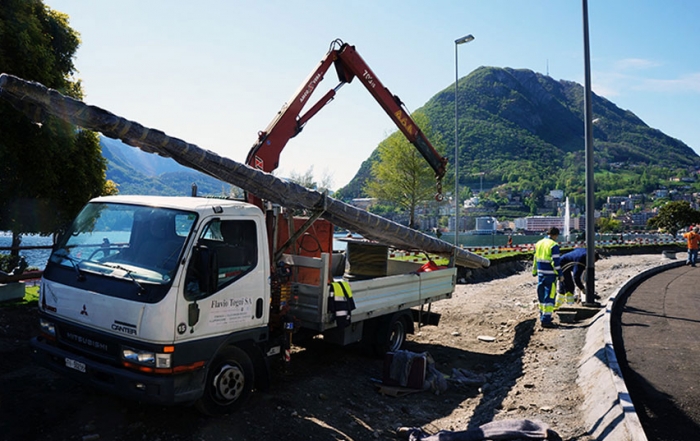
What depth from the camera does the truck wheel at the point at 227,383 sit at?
501 centimetres

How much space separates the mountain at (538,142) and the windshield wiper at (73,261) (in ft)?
279

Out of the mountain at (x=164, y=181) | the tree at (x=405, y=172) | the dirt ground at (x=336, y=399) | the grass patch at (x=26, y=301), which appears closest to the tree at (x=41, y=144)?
the mountain at (x=164, y=181)

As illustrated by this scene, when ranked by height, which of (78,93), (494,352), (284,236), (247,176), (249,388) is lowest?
(494,352)

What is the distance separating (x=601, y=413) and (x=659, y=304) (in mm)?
7564

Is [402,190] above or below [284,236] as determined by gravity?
above

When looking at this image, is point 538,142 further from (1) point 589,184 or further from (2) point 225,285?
(2) point 225,285

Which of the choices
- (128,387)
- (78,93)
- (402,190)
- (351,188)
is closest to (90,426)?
(128,387)

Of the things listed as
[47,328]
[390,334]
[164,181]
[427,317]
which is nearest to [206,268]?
[47,328]

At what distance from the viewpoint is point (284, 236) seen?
7.08 metres

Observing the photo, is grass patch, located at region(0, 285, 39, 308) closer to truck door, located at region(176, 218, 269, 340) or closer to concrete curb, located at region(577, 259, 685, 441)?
truck door, located at region(176, 218, 269, 340)

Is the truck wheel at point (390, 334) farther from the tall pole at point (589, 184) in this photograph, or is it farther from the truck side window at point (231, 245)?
the tall pole at point (589, 184)

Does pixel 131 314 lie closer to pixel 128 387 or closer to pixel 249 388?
pixel 128 387

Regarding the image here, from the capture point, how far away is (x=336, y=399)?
20.9 ft

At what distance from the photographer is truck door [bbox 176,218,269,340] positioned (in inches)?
186
